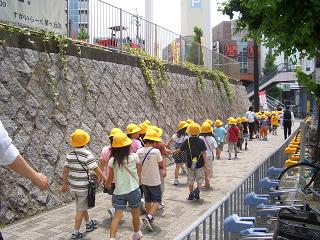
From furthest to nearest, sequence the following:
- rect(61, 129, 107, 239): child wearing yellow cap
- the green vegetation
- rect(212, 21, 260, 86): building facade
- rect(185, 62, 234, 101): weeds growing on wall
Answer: rect(212, 21, 260, 86): building facade, the green vegetation, rect(185, 62, 234, 101): weeds growing on wall, rect(61, 129, 107, 239): child wearing yellow cap

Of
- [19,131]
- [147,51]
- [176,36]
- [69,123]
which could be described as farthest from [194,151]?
[176,36]

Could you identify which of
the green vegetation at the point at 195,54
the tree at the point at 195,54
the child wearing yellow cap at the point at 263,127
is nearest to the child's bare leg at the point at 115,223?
the green vegetation at the point at 195,54

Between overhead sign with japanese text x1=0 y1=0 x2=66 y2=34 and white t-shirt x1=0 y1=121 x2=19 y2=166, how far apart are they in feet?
19.0

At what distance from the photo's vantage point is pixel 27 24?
838 centimetres

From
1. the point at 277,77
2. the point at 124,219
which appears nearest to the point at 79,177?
the point at 124,219

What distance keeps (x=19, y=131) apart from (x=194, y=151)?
11.0 feet

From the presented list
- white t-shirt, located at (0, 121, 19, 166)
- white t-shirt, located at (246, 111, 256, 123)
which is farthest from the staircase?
white t-shirt, located at (0, 121, 19, 166)

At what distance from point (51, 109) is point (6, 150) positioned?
5.88 metres

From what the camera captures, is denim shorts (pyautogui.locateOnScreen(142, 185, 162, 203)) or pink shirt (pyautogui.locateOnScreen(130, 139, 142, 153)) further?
pink shirt (pyautogui.locateOnScreen(130, 139, 142, 153))

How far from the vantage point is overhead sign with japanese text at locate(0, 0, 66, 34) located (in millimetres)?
7875

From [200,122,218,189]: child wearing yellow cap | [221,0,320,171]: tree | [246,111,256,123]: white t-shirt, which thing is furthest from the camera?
[246,111,256,123]: white t-shirt

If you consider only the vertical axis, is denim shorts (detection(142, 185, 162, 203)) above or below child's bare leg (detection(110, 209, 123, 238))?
above

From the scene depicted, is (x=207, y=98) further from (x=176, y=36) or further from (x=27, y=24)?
(x=27, y=24)

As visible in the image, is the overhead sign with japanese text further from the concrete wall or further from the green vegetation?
the green vegetation
